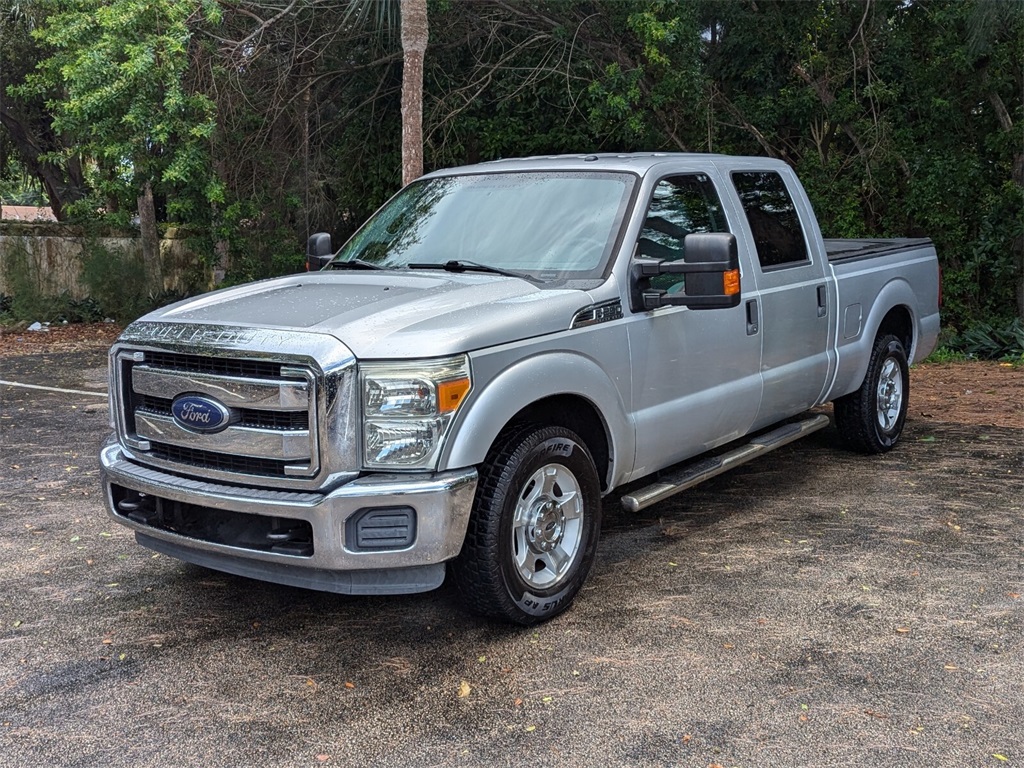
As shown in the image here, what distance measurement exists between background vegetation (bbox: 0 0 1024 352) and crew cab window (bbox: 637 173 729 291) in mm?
6564

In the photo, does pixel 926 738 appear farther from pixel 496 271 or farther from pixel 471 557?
pixel 496 271

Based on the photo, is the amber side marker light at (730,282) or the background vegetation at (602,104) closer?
the amber side marker light at (730,282)

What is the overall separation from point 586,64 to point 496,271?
29.2 feet

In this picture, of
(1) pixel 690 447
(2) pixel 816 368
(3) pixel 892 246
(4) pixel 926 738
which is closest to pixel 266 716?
(4) pixel 926 738

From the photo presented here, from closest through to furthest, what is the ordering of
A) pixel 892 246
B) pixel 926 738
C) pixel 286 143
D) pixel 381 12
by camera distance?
pixel 926 738 < pixel 892 246 < pixel 381 12 < pixel 286 143

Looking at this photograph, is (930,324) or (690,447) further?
(930,324)

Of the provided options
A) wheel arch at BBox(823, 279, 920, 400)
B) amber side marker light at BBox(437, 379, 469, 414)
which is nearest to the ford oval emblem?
amber side marker light at BBox(437, 379, 469, 414)

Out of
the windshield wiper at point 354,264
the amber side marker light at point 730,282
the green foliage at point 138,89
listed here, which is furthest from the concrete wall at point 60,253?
the amber side marker light at point 730,282

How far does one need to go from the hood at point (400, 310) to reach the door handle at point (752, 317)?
1.38 m

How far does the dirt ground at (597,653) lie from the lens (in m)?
3.62

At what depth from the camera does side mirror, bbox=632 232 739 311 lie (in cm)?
480

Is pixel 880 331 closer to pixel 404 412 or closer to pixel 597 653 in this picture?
pixel 597 653

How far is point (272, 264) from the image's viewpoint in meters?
15.4

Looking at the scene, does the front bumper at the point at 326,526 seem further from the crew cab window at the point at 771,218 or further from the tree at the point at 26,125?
the tree at the point at 26,125
